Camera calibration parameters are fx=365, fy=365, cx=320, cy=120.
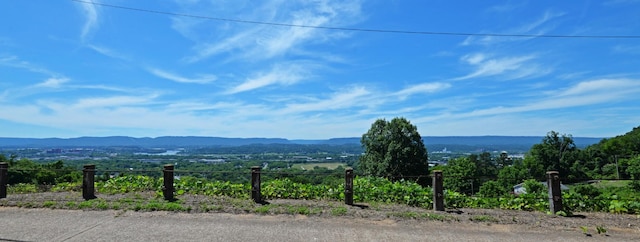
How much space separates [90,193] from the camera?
8.44 m

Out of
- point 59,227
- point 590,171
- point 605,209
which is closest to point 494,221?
point 605,209

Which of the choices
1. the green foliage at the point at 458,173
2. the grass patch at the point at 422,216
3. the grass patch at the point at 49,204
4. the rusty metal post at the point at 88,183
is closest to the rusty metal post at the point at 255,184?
the grass patch at the point at 422,216

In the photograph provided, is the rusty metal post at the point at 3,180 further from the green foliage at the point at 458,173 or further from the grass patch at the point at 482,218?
the green foliage at the point at 458,173

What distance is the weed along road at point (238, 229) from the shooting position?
5.47 m

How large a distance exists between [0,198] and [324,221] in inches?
299

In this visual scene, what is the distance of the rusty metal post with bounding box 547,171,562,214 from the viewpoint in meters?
7.20

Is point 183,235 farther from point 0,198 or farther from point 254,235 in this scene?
point 0,198

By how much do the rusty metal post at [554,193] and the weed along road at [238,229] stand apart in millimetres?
1355

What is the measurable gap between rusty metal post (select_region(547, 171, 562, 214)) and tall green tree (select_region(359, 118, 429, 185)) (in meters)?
23.7

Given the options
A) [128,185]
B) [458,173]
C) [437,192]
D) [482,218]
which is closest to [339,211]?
[437,192]

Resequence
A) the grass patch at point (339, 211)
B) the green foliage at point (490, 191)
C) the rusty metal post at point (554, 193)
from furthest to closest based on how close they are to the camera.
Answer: the green foliage at point (490, 191), the rusty metal post at point (554, 193), the grass patch at point (339, 211)

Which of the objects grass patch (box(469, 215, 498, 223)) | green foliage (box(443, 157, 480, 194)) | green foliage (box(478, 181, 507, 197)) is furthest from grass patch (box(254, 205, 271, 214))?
green foliage (box(443, 157, 480, 194))

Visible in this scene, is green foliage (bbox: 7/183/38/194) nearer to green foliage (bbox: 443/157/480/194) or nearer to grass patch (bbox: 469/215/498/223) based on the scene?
grass patch (bbox: 469/215/498/223)

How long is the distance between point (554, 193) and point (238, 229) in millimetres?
6120
